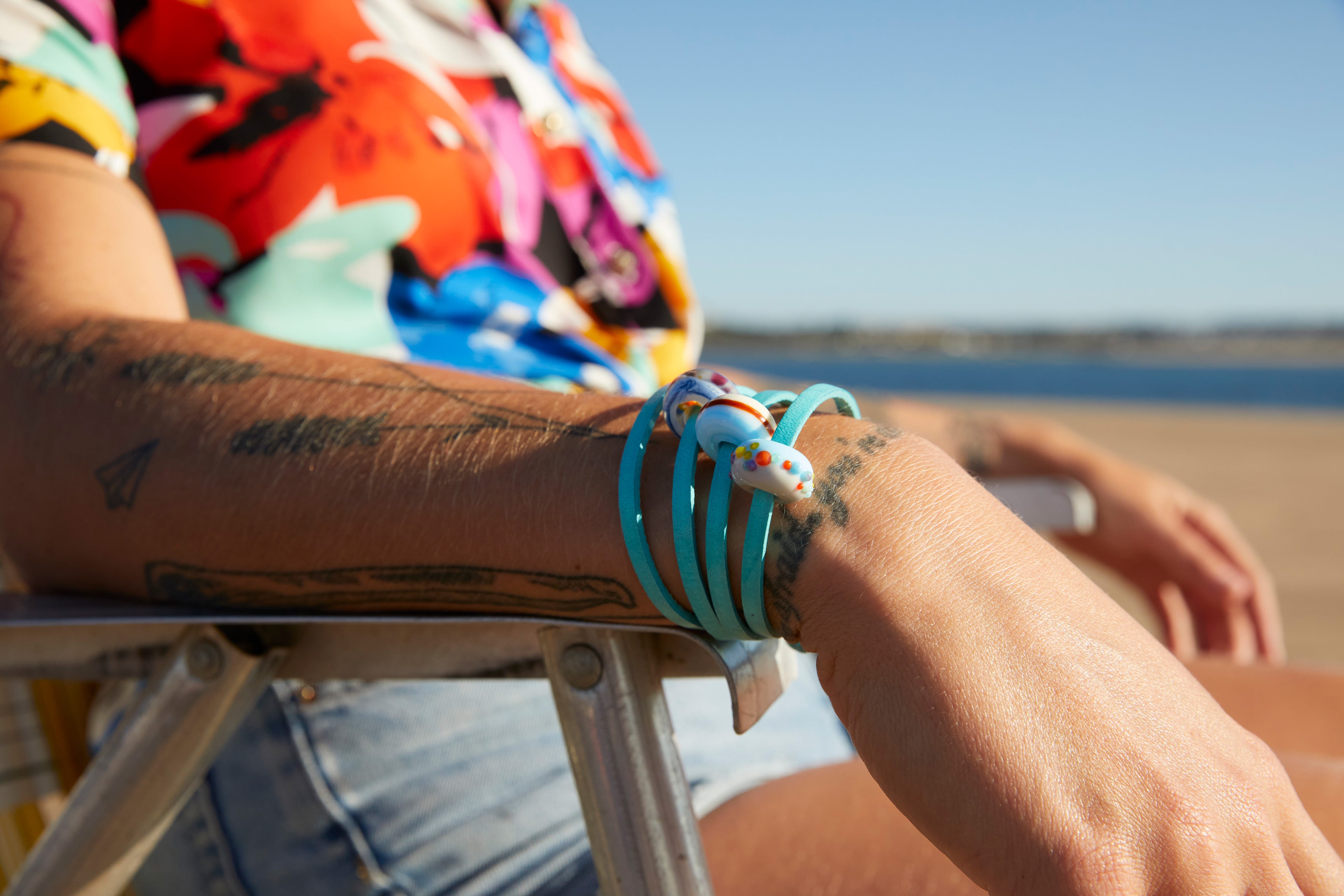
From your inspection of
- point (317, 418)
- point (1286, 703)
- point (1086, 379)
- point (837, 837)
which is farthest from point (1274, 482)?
point (1086, 379)

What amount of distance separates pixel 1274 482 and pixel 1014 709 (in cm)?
726

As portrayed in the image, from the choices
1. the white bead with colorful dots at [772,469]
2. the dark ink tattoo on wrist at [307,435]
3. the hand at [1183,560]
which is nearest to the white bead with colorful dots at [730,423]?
the white bead with colorful dots at [772,469]

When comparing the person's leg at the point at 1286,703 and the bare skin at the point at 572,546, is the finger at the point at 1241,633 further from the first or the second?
the bare skin at the point at 572,546

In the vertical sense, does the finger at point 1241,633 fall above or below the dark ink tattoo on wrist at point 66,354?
below

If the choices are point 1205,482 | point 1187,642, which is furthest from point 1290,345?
point 1187,642

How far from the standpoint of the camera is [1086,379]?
149 feet

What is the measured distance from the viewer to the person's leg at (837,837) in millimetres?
799

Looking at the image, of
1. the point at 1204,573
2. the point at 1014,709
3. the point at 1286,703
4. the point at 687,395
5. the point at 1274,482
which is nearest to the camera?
the point at 1014,709

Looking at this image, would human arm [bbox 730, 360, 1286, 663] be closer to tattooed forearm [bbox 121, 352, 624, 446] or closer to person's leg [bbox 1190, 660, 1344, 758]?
person's leg [bbox 1190, 660, 1344, 758]

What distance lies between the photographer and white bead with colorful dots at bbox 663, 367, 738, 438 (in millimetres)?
621

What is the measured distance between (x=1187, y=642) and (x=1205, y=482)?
5678 mm

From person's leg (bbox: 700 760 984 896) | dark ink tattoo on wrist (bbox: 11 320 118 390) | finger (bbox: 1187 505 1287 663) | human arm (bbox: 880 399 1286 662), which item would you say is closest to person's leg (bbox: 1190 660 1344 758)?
human arm (bbox: 880 399 1286 662)

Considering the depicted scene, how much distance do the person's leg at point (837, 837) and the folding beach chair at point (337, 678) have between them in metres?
0.16

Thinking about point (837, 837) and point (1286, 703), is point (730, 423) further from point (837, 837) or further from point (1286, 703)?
point (1286, 703)
